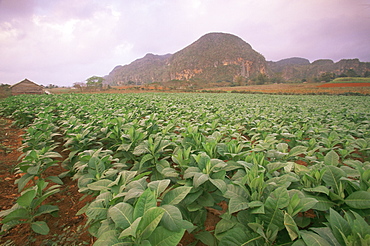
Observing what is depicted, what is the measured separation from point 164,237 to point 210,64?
500 ft

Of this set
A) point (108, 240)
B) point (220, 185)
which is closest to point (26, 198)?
point (108, 240)

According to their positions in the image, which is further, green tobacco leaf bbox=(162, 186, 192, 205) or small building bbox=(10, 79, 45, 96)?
small building bbox=(10, 79, 45, 96)

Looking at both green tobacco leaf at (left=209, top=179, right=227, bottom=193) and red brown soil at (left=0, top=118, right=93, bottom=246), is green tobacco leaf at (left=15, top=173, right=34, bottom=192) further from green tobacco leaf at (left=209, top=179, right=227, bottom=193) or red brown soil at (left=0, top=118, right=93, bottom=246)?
green tobacco leaf at (left=209, top=179, right=227, bottom=193)

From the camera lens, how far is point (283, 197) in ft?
3.65

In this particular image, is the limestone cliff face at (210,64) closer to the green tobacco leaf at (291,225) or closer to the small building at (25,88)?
the small building at (25,88)

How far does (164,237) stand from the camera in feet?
3.26

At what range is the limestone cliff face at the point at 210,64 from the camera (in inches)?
5329

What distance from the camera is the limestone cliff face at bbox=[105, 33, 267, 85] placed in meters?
135

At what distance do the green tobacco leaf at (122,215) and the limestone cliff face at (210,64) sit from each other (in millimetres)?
131007

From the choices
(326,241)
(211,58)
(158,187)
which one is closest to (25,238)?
(158,187)

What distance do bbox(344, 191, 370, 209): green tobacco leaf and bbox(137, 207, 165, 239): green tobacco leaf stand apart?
135 centimetres

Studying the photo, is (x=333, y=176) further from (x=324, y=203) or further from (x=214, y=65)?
(x=214, y=65)

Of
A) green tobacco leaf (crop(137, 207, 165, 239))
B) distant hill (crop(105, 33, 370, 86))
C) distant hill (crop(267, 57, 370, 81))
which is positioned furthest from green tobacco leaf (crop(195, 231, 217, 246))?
distant hill (crop(105, 33, 370, 86))

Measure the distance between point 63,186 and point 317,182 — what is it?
12.1ft
